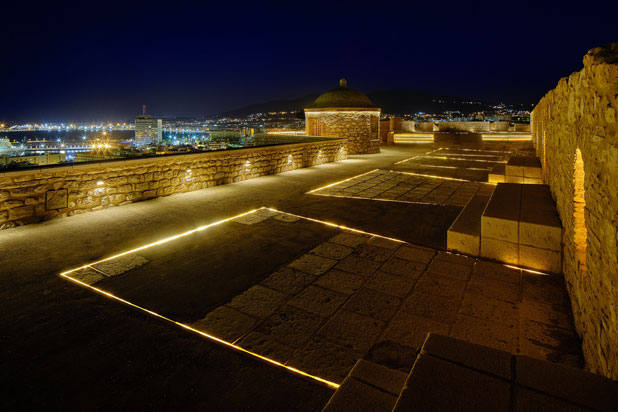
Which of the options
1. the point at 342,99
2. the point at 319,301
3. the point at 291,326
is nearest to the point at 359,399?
the point at 291,326

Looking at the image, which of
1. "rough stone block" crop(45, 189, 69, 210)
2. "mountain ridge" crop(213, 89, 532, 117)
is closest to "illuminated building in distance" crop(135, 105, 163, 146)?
"mountain ridge" crop(213, 89, 532, 117)

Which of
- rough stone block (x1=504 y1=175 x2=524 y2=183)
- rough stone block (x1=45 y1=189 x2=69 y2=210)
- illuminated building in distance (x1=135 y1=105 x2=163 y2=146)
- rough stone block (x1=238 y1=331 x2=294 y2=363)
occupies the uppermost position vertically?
illuminated building in distance (x1=135 y1=105 x2=163 y2=146)

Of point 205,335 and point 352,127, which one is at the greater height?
point 352,127

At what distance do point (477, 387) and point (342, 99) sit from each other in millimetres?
A: 18768

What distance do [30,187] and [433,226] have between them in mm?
6953

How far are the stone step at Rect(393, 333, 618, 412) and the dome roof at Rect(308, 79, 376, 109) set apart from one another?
1801 cm

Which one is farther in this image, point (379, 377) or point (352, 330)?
point (352, 330)

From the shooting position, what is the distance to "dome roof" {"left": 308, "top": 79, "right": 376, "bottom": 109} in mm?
18734

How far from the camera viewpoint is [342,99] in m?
19.0

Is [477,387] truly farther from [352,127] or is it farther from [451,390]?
[352,127]

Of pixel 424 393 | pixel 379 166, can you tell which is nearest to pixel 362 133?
pixel 379 166

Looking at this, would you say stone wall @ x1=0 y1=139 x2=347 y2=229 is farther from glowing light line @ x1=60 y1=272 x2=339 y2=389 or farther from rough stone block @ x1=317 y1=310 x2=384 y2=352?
rough stone block @ x1=317 y1=310 x2=384 y2=352

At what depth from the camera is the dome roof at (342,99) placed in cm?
1873

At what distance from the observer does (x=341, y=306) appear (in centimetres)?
339
